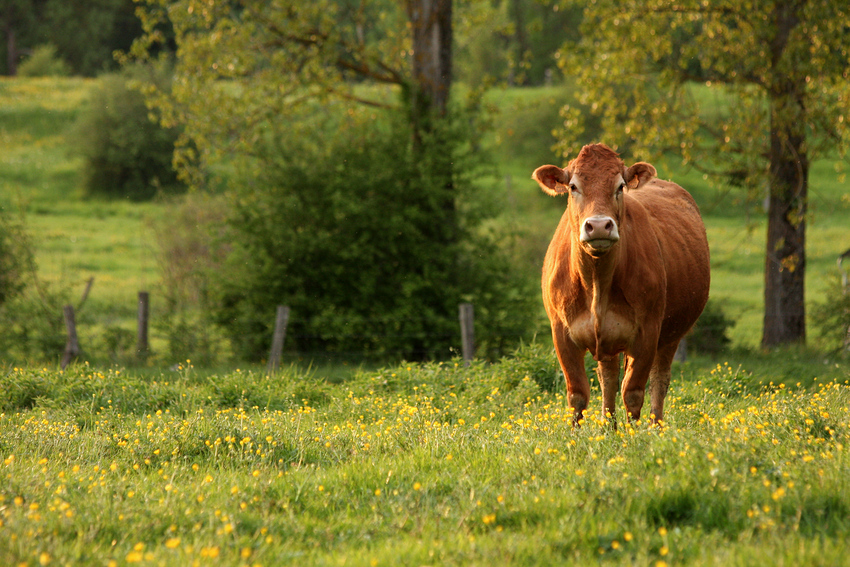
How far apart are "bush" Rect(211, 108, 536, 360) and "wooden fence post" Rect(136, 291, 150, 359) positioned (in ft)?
4.61

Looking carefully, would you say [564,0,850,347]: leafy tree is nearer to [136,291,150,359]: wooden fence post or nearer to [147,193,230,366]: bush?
[147,193,230,366]: bush

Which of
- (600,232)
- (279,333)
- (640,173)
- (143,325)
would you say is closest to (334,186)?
(279,333)

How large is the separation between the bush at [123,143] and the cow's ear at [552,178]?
32.6 m

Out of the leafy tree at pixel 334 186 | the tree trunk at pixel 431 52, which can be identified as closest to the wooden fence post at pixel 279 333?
the leafy tree at pixel 334 186

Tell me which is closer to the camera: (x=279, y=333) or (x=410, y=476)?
(x=410, y=476)

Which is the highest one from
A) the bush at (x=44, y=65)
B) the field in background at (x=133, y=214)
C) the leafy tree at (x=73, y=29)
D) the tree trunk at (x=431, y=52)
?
the leafy tree at (x=73, y=29)

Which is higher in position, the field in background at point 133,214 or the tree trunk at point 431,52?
the tree trunk at point 431,52

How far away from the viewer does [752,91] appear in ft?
46.2

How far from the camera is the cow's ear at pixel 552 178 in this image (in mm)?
6199

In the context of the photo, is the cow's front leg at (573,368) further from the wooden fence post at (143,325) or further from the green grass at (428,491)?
the wooden fence post at (143,325)

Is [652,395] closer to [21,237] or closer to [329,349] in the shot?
[329,349]

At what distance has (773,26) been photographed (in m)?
12.5

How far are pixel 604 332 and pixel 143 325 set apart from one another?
401 inches

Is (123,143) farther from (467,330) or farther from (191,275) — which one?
(467,330)
